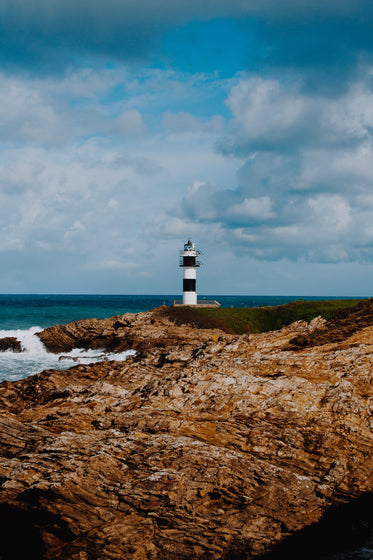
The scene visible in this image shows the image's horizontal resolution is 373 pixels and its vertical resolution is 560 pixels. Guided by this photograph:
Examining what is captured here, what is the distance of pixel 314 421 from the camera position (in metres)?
13.1

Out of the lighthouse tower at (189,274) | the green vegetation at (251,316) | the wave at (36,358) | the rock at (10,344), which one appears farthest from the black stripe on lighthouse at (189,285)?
the rock at (10,344)

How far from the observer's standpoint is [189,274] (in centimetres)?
6012

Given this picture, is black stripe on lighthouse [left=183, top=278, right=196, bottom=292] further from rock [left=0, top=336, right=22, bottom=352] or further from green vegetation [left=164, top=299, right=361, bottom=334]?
rock [left=0, top=336, right=22, bottom=352]

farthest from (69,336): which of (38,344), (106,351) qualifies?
(106,351)

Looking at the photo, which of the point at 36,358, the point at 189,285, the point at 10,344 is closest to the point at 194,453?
the point at 36,358

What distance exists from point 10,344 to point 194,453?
42700mm

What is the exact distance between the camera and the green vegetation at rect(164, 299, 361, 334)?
46.6 metres

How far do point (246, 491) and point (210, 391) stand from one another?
18.4 ft

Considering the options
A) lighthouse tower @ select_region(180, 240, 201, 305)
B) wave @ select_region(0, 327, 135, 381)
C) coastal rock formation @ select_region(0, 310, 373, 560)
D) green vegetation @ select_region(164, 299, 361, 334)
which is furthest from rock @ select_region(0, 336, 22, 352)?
coastal rock formation @ select_region(0, 310, 373, 560)

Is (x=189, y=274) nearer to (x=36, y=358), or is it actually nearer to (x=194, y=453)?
(x=36, y=358)

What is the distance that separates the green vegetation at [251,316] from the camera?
4662cm

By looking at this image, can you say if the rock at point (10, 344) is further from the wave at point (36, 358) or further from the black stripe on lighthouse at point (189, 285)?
the black stripe on lighthouse at point (189, 285)

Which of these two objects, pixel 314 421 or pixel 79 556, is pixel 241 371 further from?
pixel 79 556

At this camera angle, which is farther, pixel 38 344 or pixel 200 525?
pixel 38 344
